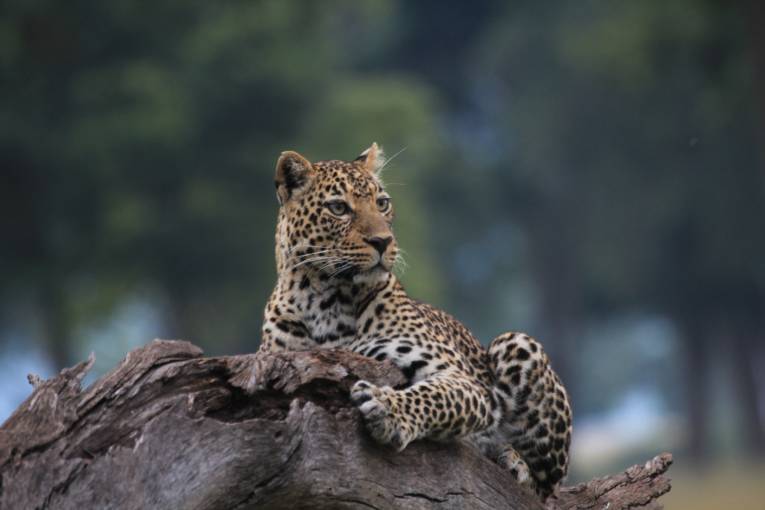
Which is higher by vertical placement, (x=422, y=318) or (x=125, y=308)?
(x=125, y=308)

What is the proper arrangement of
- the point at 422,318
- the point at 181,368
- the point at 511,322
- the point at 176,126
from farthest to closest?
the point at 511,322, the point at 176,126, the point at 422,318, the point at 181,368

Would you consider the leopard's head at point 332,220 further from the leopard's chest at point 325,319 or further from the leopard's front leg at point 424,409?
the leopard's front leg at point 424,409

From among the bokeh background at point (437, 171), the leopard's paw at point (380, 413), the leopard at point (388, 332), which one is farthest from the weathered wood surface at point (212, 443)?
the bokeh background at point (437, 171)

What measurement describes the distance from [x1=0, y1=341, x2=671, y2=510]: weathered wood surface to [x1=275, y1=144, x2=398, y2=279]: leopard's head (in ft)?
2.38

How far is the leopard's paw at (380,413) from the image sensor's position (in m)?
5.71

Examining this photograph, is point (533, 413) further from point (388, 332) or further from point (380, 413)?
point (380, 413)

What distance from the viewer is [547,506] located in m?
7.33

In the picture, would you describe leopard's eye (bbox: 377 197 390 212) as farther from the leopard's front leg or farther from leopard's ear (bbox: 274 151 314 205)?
the leopard's front leg

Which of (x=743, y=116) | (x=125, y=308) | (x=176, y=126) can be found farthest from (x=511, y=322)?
(x=176, y=126)

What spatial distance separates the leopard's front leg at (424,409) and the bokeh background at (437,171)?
16.5 metres

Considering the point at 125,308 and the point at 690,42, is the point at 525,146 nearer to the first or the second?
the point at 690,42

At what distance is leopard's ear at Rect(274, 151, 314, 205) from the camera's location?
7.10 m

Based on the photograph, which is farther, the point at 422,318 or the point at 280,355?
the point at 422,318

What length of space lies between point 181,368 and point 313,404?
1.99 feet
